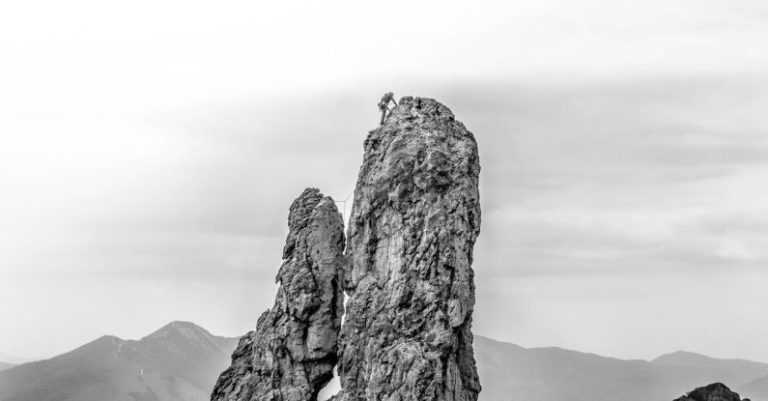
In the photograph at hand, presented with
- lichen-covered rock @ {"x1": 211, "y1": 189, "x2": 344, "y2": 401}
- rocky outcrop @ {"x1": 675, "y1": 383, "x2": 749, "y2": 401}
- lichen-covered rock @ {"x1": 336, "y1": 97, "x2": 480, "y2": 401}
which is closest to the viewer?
lichen-covered rock @ {"x1": 336, "y1": 97, "x2": 480, "y2": 401}

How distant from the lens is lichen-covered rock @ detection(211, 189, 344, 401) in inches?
4237

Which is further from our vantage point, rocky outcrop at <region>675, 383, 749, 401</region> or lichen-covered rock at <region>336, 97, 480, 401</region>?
rocky outcrop at <region>675, 383, 749, 401</region>

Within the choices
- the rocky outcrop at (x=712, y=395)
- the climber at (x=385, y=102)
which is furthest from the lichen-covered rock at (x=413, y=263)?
the rocky outcrop at (x=712, y=395)

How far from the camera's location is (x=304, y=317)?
108 metres

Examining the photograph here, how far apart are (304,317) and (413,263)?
43.9ft

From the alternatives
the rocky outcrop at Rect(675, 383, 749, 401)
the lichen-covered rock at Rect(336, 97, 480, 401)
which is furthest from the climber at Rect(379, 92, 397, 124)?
the rocky outcrop at Rect(675, 383, 749, 401)

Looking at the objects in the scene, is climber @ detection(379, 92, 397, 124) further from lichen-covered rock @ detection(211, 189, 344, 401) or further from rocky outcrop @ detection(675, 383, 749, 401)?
rocky outcrop @ detection(675, 383, 749, 401)

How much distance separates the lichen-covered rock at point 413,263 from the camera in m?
97.9

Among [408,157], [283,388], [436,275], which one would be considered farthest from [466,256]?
[283,388]

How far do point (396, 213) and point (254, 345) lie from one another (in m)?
20.5

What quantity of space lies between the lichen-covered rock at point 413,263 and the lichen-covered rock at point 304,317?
4328 mm

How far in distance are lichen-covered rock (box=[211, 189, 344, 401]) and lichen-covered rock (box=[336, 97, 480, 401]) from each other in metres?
4.33

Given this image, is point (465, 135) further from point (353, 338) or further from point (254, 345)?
point (254, 345)

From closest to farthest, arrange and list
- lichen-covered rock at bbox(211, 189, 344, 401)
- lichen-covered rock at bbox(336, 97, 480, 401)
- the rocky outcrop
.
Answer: lichen-covered rock at bbox(336, 97, 480, 401) < lichen-covered rock at bbox(211, 189, 344, 401) < the rocky outcrop
